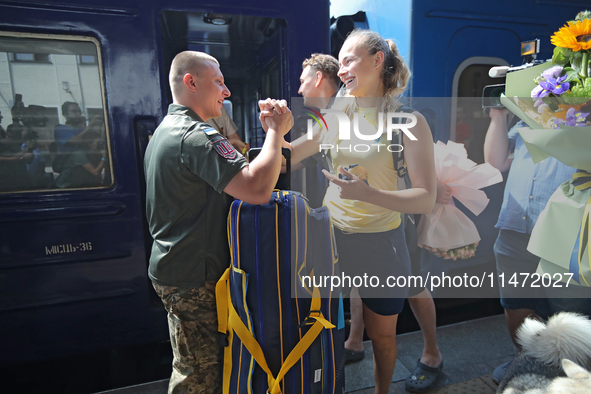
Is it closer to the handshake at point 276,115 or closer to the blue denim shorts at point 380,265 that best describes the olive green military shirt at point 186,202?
the handshake at point 276,115

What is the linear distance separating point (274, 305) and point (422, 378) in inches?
53.5

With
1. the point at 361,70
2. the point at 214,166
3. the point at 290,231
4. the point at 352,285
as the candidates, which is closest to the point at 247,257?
the point at 290,231

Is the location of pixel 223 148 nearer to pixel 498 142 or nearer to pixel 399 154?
pixel 399 154

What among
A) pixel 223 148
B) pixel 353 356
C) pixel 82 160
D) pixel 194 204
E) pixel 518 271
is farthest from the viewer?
pixel 353 356

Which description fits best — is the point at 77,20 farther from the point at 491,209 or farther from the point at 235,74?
the point at 491,209

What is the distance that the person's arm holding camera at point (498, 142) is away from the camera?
2209 millimetres

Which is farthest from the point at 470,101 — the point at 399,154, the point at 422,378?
the point at 422,378

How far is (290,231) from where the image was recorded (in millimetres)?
1435

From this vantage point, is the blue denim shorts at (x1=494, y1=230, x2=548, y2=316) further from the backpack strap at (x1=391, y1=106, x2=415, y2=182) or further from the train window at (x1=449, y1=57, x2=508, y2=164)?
the train window at (x1=449, y1=57, x2=508, y2=164)

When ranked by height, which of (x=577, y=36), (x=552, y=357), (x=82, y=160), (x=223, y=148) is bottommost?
(x=552, y=357)

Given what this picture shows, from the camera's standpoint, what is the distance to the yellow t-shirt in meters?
1.68

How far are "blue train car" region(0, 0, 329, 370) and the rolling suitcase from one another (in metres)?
1.19

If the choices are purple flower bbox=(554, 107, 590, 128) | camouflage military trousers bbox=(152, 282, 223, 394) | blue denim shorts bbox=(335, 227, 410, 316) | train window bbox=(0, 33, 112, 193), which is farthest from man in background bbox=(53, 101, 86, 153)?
purple flower bbox=(554, 107, 590, 128)

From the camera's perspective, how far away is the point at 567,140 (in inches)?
59.1
